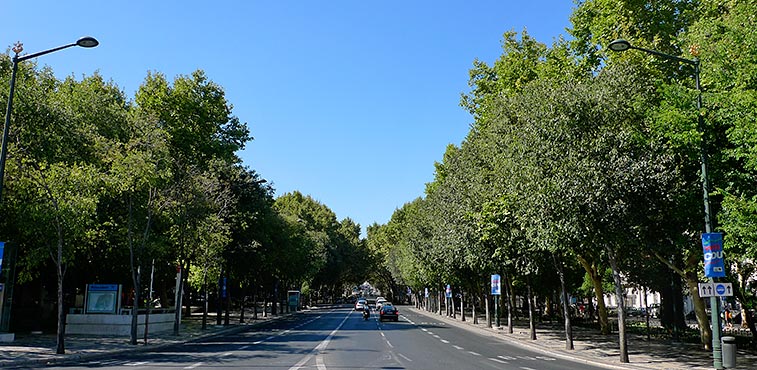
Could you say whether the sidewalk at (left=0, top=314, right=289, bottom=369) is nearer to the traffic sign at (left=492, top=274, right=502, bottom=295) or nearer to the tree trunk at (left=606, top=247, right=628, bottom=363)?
the traffic sign at (left=492, top=274, right=502, bottom=295)

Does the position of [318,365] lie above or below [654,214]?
below

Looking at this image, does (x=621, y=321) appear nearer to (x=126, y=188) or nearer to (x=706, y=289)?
(x=706, y=289)

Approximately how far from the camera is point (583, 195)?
63.4 ft

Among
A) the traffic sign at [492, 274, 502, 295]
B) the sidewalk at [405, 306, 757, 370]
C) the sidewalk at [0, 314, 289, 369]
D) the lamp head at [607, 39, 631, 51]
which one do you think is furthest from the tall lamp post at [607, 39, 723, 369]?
the traffic sign at [492, 274, 502, 295]

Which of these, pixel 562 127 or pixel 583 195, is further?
pixel 562 127

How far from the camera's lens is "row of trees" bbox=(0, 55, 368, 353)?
2247 centimetres

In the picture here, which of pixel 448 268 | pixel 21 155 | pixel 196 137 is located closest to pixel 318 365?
pixel 21 155

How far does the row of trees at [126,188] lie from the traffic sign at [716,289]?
67.9 feet

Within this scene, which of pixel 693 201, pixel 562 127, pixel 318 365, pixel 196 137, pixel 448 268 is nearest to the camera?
pixel 318 365

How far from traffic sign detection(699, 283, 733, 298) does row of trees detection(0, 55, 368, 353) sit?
67.9 ft

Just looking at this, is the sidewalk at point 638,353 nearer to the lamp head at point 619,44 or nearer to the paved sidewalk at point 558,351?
the paved sidewalk at point 558,351

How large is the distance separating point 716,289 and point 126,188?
21275mm

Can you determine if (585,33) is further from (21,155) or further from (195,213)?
(21,155)

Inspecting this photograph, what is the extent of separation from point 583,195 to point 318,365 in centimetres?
1030
